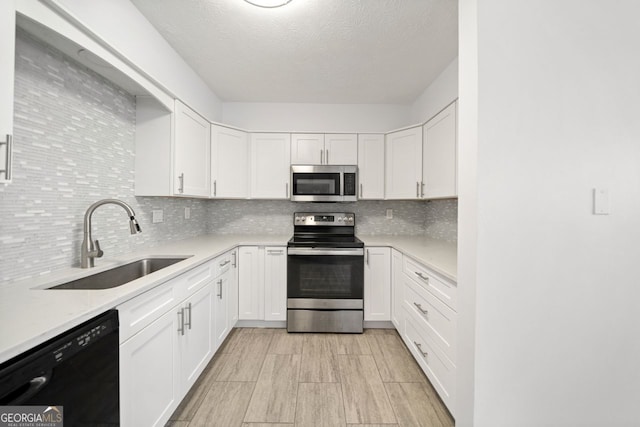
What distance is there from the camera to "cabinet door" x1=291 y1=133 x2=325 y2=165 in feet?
10.1

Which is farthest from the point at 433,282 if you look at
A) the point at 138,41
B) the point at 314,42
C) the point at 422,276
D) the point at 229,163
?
the point at 138,41

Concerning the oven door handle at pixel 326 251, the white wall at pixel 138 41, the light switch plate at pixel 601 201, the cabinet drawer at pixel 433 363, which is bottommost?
the cabinet drawer at pixel 433 363

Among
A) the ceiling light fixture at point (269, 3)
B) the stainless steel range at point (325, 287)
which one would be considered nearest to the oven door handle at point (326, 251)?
the stainless steel range at point (325, 287)

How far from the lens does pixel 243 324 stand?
9.25 feet

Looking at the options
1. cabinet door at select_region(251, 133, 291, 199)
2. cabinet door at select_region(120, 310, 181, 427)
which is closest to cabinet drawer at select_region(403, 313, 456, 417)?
cabinet door at select_region(120, 310, 181, 427)

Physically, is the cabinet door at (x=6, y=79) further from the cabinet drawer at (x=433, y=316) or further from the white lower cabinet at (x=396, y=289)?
the white lower cabinet at (x=396, y=289)

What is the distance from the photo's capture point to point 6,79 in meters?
0.90

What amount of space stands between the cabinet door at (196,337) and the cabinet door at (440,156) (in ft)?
6.56

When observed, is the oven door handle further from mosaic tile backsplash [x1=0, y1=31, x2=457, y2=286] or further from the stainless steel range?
mosaic tile backsplash [x1=0, y1=31, x2=457, y2=286]

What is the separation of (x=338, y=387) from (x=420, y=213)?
2.23 m

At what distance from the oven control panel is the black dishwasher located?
229 centimetres

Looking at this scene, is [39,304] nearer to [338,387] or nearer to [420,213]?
[338,387]

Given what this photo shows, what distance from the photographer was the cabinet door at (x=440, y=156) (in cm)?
201

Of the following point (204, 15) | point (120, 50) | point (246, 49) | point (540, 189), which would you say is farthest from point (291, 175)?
point (540, 189)
